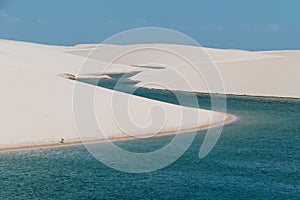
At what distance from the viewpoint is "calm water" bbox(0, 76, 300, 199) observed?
2092cm

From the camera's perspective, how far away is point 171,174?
2442 centimetres

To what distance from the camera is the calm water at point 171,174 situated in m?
20.9

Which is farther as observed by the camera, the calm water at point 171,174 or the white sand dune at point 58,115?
the white sand dune at point 58,115

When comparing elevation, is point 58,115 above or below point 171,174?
above

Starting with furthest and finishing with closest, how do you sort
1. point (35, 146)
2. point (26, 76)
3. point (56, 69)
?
point (56, 69), point (26, 76), point (35, 146)

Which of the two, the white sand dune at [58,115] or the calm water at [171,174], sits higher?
the white sand dune at [58,115]

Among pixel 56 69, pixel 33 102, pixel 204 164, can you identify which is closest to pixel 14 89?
pixel 33 102

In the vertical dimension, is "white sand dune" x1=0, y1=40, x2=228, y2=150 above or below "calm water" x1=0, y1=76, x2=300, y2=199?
above

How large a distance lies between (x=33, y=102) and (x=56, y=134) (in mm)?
5725

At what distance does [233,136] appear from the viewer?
3575 centimetres

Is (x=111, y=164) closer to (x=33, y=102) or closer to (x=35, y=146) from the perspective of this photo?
(x=35, y=146)

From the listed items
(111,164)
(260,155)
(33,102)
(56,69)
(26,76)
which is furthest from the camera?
(56,69)

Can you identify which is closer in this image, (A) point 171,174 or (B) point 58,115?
(A) point 171,174

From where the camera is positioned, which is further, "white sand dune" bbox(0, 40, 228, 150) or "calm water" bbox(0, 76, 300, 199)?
"white sand dune" bbox(0, 40, 228, 150)
